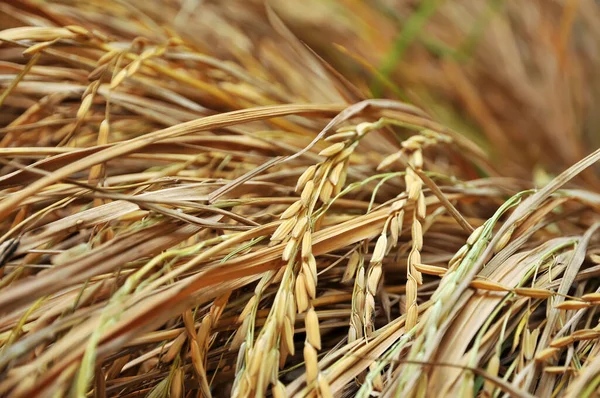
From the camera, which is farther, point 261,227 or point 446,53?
point 446,53

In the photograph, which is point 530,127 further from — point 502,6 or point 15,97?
point 15,97

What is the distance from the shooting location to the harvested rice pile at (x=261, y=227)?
0.37 metres

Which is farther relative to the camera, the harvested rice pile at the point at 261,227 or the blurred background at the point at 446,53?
the blurred background at the point at 446,53

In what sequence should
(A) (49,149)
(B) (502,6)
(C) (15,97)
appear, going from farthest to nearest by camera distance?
(B) (502,6) < (C) (15,97) < (A) (49,149)

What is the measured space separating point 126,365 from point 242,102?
1.03 feet

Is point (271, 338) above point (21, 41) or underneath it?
underneath

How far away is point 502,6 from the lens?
3.11ft

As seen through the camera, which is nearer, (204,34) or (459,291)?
(459,291)

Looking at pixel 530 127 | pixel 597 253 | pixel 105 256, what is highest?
pixel 105 256

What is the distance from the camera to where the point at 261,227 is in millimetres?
429

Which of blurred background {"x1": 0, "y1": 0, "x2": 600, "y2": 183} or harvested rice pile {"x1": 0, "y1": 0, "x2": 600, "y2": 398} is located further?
blurred background {"x1": 0, "y1": 0, "x2": 600, "y2": 183}

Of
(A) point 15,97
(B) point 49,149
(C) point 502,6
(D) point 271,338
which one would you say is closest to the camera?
(D) point 271,338

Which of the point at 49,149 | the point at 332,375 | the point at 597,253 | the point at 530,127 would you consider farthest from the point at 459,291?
the point at 530,127

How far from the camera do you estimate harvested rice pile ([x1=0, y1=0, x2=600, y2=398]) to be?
14.5 inches
